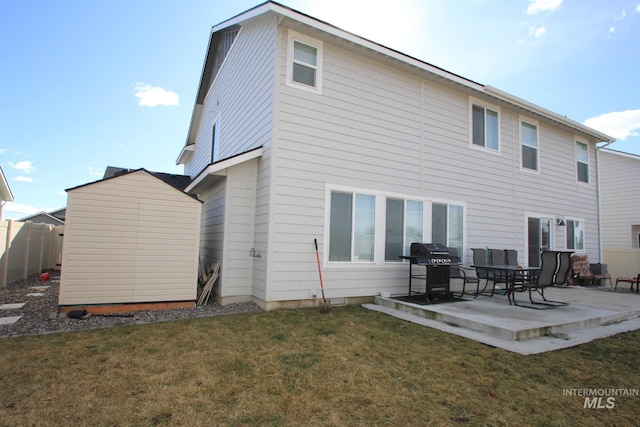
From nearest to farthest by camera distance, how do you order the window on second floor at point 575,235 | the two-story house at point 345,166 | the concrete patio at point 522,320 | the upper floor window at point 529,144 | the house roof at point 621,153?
1. the concrete patio at point 522,320
2. the two-story house at point 345,166
3. the upper floor window at point 529,144
4. the window on second floor at point 575,235
5. the house roof at point 621,153

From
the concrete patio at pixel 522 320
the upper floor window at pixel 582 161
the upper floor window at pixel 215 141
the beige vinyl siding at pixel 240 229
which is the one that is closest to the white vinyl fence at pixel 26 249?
the upper floor window at pixel 215 141

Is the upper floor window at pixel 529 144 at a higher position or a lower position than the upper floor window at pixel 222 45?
lower

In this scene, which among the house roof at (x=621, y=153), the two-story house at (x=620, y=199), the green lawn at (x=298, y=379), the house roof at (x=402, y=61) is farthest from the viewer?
the two-story house at (x=620, y=199)

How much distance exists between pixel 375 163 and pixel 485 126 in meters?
4.13

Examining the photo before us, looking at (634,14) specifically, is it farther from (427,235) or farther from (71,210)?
(71,210)

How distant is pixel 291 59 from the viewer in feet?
21.1

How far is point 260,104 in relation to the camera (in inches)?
276

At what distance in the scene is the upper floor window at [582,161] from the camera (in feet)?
38.1

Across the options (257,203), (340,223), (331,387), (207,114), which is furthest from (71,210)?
(207,114)

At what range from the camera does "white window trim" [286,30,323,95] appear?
6387mm

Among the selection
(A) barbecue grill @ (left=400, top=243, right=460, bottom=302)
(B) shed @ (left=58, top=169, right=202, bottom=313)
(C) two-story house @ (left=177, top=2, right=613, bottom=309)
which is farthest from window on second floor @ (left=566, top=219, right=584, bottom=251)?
(B) shed @ (left=58, top=169, right=202, bottom=313)

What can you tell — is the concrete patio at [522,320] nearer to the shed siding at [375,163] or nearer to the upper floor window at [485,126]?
the shed siding at [375,163]

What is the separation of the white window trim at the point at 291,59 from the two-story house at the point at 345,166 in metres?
0.02

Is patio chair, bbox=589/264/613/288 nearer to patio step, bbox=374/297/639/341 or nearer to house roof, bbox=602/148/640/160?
patio step, bbox=374/297/639/341
